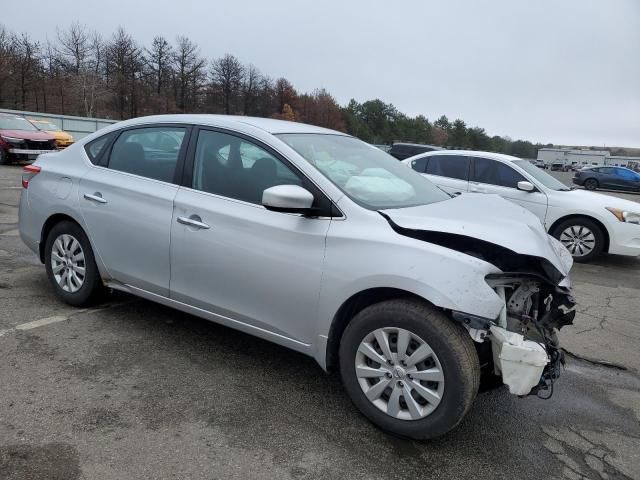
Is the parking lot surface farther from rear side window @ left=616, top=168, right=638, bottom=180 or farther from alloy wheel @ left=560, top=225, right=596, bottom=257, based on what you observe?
rear side window @ left=616, top=168, right=638, bottom=180

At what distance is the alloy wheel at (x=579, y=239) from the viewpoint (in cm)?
802

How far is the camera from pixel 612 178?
30.8 m

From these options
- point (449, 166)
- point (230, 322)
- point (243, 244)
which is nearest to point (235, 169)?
point (243, 244)

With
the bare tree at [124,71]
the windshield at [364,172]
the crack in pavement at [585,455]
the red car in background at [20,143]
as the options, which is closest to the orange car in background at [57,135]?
the red car in background at [20,143]

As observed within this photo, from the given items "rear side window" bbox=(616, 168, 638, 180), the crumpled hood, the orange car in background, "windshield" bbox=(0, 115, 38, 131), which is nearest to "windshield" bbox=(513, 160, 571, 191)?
the crumpled hood

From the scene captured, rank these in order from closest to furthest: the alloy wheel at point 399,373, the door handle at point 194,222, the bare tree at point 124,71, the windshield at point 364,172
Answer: the alloy wheel at point 399,373, the windshield at point 364,172, the door handle at point 194,222, the bare tree at point 124,71

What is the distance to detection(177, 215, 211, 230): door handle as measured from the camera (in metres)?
3.45

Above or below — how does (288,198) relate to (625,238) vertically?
above

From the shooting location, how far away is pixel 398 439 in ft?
9.42

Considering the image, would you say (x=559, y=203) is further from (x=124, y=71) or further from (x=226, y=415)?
(x=124, y=71)

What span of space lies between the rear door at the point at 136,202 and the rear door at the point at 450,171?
226 inches

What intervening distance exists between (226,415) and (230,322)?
0.66 m

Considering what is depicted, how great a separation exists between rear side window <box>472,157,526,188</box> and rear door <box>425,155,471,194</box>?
173mm

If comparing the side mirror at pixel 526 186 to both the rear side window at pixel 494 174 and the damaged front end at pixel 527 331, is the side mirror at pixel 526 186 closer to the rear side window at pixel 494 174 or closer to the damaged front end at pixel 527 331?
the rear side window at pixel 494 174
